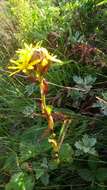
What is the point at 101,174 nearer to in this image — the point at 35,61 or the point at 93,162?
the point at 93,162

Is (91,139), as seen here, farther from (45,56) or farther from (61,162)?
(45,56)

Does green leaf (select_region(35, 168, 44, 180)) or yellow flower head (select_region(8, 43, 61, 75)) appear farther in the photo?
green leaf (select_region(35, 168, 44, 180))

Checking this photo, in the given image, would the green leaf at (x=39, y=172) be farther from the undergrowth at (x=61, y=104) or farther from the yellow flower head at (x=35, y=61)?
the yellow flower head at (x=35, y=61)

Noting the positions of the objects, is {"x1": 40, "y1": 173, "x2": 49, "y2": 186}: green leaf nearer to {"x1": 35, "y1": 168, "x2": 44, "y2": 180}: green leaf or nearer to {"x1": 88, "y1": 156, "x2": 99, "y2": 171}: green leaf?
{"x1": 35, "y1": 168, "x2": 44, "y2": 180}: green leaf

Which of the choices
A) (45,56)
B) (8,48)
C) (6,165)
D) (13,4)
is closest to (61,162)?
(6,165)

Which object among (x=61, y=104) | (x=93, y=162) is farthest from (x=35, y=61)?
(x=61, y=104)

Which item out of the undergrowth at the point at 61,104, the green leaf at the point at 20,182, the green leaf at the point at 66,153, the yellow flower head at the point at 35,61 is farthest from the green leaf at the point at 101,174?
the yellow flower head at the point at 35,61

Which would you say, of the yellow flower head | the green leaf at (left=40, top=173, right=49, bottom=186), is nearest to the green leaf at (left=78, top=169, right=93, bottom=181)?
the green leaf at (left=40, top=173, right=49, bottom=186)
